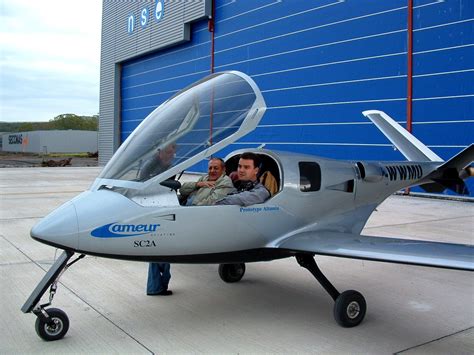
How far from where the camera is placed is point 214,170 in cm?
427

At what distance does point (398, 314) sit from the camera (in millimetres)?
4227

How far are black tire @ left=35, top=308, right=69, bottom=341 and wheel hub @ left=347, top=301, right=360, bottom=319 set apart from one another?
7.55 ft

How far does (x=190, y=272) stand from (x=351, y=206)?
2.14 meters

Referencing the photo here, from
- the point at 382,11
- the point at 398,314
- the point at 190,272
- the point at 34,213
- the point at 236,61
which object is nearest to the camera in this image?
the point at 398,314

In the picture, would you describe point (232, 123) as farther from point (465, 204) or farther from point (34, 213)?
point (465, 204)

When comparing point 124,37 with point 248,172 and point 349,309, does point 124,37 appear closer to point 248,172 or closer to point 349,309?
point 248,172

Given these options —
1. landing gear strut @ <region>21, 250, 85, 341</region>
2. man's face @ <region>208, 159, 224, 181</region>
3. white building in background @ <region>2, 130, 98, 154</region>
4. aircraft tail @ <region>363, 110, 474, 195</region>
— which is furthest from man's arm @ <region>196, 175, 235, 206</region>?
white building in background @ <region>2, 130, 98, 154</region>

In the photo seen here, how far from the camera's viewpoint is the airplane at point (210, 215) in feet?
11.4

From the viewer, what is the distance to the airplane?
3.46 meters

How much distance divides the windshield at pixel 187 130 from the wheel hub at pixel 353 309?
172 centimetres

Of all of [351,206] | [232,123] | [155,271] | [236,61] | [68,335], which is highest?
[236,61]

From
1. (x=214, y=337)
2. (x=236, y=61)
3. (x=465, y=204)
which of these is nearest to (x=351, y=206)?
(x=214, y=337)

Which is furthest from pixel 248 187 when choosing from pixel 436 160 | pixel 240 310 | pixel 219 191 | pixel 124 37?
pixel 124 37

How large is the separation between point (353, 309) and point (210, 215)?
4.84ft
